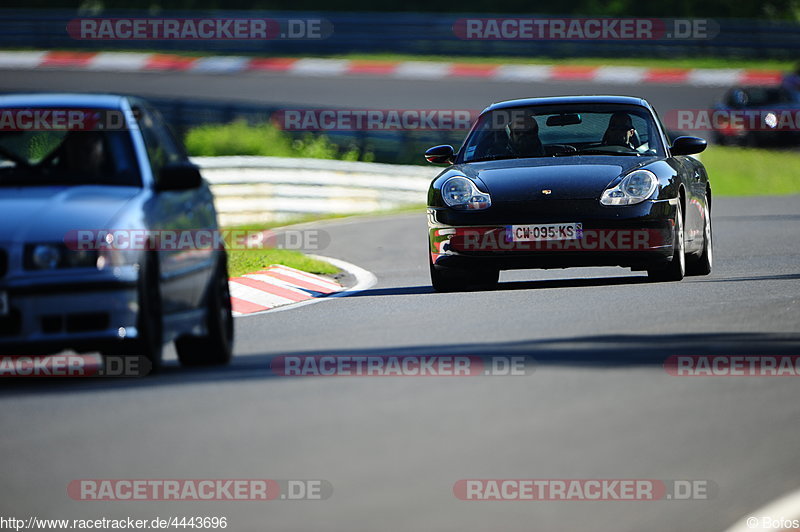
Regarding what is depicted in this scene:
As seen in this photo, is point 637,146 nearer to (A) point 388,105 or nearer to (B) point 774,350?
(B) point 774,350

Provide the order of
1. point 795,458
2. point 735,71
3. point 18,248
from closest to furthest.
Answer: point 795,458
point 18,248
point 735,71

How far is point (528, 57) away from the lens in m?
37.1

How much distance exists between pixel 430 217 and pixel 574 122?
144 cm

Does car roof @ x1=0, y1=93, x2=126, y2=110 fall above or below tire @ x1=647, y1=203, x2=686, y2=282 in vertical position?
above

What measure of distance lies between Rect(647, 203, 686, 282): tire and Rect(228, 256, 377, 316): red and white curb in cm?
239

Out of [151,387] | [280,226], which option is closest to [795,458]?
[151,387]

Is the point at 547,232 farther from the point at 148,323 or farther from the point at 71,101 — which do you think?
the point at 148,323

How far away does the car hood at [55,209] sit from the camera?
7.50 meters

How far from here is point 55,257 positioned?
7.45m

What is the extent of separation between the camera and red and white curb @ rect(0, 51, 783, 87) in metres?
34.8

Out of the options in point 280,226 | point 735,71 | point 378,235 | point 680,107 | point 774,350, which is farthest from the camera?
point 735,71

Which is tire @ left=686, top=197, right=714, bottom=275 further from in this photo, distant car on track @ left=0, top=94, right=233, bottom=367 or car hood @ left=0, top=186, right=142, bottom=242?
car hood @ left=0, top=186, right=142, bottom=242

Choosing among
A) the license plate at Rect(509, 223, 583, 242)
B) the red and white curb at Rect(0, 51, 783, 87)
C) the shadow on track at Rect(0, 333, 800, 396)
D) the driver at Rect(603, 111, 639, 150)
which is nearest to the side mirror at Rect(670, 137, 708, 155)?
the driver at Rect(603, 111, 639, 150)

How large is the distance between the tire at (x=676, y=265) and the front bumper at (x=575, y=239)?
0.18 m
